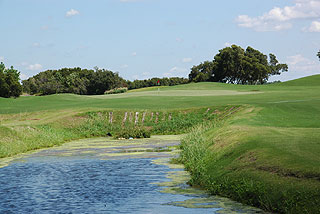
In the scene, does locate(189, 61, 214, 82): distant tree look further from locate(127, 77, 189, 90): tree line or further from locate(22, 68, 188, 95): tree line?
locate(127, 77, 189, 90): tree line

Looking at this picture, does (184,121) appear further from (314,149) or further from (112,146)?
(314,149)

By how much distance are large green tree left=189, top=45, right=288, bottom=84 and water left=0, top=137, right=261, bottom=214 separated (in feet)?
357

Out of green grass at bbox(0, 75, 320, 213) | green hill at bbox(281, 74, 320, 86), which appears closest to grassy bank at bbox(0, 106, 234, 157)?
green grass at bbox(0, 75, 320, 213)

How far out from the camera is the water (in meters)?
14.0

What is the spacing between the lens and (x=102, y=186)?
57.2 feet

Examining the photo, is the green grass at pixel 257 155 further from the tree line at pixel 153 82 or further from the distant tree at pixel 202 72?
the tree line at pixel 153 82

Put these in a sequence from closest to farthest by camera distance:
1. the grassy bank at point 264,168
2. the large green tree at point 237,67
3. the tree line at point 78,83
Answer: the grassy bank at point 264,168 → the large green tree at point 237,67 → the tree line at point 78,83

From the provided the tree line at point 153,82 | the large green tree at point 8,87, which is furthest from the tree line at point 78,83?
the large green tree at point 8,87

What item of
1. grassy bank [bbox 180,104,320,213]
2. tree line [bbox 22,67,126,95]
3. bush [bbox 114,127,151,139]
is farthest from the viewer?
tree line [bbox 22,67,126,95]

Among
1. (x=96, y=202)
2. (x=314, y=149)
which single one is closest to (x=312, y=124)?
(x=314, y=149)

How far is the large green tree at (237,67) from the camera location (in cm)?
13375

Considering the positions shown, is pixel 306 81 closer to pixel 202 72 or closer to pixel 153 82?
pixel 202 72

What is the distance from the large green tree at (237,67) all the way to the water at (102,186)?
109 meters

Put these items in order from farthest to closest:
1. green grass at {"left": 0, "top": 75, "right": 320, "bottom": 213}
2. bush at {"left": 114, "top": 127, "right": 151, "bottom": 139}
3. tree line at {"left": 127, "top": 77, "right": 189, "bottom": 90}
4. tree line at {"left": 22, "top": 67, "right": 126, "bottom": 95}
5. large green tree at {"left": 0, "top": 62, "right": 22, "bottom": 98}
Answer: tree line at {"left": 127, "top": 77, "right": 189, "bottom": 90} < tree line at {"left": 22, "top": 67, "right": 126, "bottom": 95} < large green tree at {"left": 0, "top": 62, "right": 22, "bottom": 98} < bush at {"left": 114, "top": 127, "right": 151, "bottom": 139} < green grass at {"left": 0, "top": 75, "right": 320, "bottom": 213}
